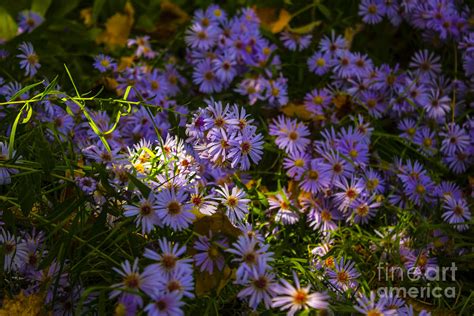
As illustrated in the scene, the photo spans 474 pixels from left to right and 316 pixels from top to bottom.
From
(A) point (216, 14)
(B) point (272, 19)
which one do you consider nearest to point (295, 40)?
(B) point (272, 19)

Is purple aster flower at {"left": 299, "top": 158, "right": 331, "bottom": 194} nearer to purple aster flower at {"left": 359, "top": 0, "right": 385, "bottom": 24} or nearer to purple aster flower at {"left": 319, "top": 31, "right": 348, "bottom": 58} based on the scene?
purple aster flower at {"left": 319, "top": 31, "right": 348, "bottom": 58}

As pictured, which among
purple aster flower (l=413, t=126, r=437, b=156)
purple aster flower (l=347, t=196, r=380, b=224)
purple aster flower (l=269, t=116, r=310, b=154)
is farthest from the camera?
purple aster flower (l=413, t=126, r=437, b=156)

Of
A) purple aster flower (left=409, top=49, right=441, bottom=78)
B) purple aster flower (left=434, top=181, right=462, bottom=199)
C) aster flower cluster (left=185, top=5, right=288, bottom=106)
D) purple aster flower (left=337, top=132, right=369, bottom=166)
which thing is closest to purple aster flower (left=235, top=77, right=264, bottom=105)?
aster flower cluster (left=185, top=5, right=288, bottom=106)

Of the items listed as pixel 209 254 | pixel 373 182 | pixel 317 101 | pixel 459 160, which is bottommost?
pixel 209 254

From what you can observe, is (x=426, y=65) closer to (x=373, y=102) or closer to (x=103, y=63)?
(x=373, y=102)

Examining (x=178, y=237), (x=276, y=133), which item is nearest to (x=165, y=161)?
(x=178, y=237)

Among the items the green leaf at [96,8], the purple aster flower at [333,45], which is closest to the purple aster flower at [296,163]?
the purple aster flower at [333,45]
